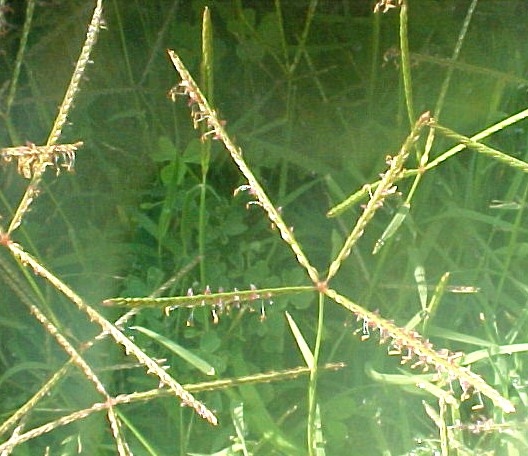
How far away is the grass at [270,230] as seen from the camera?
3.37ft

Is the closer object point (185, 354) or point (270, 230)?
point (185, 354)

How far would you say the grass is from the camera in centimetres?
103

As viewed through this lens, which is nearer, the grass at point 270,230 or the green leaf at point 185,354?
the green leaf at point 185,354

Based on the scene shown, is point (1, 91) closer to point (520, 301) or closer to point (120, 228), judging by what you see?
Answer: point (120, 228)

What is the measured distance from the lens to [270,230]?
1106 millimetres

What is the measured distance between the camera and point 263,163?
1.12 m

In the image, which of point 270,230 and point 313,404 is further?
point 270,230

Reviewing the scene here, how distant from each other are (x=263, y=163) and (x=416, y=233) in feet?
0.69

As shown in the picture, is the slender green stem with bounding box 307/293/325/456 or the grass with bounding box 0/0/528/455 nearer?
the slender green stem with bounding box 307/293/325/456

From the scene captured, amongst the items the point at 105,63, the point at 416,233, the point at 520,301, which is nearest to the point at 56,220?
the point at 105,63

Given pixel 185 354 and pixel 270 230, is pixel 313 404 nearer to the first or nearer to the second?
pixel 185 354

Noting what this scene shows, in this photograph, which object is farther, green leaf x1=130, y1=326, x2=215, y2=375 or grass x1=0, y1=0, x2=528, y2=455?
grass x1=0, y1=0, x2=528, y2=455

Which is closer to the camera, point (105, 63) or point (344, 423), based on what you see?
point (344, 423)

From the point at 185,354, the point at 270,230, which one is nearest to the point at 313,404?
the point at 185,354
